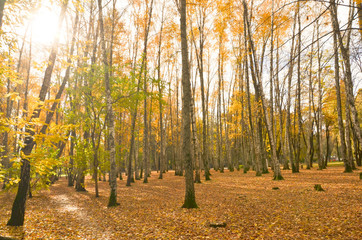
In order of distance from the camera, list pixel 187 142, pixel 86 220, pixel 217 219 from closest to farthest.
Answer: pixel 217 219 < pixel 86 220 < pixel 187 142

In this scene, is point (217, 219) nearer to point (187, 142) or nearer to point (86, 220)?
point (187, 142)

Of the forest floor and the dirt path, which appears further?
the dirt path

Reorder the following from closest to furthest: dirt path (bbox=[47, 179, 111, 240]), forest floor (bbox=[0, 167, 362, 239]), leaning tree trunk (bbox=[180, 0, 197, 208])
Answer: forest floor (bbox=[0, 167, 362, 239]) < dirt path (bbox=[47, 179, 111, 240]) < leaning tree trunk (bbox=[180, 0, 197, 208])

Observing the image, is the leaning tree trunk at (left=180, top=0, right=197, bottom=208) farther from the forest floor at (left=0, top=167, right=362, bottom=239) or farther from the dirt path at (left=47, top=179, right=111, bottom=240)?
the dirt path at (left=47, top=179, right=111, bottom=240)

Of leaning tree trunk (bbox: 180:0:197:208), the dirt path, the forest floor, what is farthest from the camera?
leaning tree trunk (bbox: 180:0:197:208)

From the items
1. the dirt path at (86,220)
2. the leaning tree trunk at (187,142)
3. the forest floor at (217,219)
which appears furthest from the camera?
the leaning tree trunk at (187,142)

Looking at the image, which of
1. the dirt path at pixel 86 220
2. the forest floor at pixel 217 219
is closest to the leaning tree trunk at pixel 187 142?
the forest floor at pixel 217 219

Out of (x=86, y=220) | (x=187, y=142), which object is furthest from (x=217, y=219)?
(x=86, y=220)

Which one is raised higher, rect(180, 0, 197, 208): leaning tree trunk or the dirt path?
rect(180, 0, 197, 208): leaning tree trunk

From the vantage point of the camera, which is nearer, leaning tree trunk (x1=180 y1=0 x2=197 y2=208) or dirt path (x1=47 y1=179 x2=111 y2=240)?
dirt path (x1=47 y1=179 x2=111 y2=240)

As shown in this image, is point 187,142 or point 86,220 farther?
point 187,142

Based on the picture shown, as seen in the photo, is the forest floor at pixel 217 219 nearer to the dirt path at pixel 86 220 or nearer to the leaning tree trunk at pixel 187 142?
the dirt path at pixel 86 220

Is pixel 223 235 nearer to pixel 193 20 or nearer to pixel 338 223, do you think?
pixel 338 223

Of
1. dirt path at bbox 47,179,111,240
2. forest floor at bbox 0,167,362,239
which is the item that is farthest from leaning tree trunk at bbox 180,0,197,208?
dirt path at bbox 47,179,111,240
